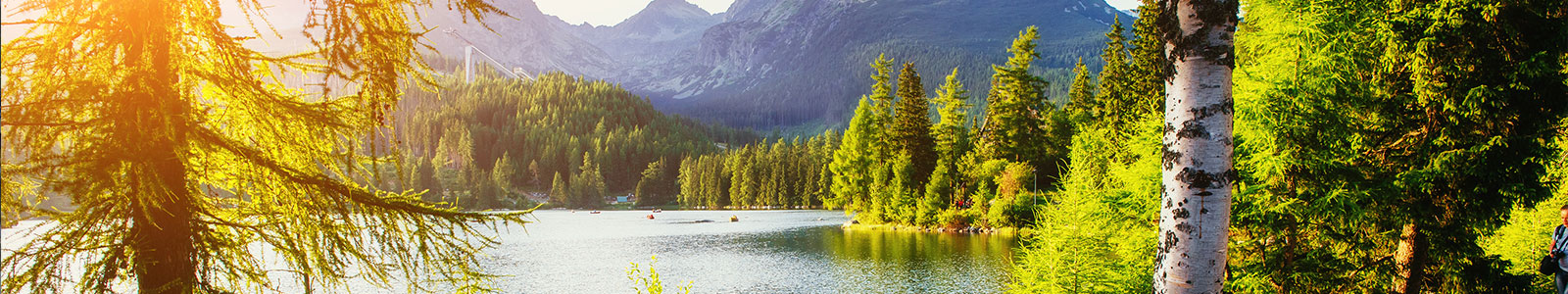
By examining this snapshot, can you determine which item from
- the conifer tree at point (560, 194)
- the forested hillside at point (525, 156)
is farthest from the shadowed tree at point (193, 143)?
the conifer tree at point (560, 194)

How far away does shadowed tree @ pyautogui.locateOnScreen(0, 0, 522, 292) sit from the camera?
3906 millimetres

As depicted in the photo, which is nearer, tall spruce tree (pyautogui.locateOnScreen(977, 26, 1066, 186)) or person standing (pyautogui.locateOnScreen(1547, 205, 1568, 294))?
person standing (pyautogui.locateOnScreen(1547, 205, 1568, 294))

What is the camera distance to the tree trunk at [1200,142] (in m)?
4.99

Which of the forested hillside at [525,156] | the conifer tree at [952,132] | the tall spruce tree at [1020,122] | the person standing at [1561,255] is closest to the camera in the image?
the person standing at [1561,255]

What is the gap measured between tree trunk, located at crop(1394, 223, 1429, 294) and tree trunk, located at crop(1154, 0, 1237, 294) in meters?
7.34

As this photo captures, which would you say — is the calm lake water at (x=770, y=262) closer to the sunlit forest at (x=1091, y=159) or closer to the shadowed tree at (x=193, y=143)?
the sunlit forest at (x=1091, y=159)

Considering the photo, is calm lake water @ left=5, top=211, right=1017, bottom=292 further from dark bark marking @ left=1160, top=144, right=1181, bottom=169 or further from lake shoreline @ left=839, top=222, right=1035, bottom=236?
dark bark marking @ left=1160, top=144, right=1181, bottom=169

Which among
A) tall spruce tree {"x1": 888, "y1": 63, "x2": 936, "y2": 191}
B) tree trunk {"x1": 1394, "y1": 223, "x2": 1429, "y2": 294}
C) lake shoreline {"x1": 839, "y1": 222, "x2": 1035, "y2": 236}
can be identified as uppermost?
tall spruce tree {"x1": 888, "y1": 63, "x2": 936, "y2": 191}

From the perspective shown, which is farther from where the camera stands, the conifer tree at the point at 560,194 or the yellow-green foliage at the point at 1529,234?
the conifer tree at the point at 560,194

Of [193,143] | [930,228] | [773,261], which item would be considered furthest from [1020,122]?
[193,143]

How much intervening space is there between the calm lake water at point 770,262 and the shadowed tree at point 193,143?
16929 mm

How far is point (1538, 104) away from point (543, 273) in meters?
30.9

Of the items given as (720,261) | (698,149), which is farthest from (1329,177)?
(698,149)

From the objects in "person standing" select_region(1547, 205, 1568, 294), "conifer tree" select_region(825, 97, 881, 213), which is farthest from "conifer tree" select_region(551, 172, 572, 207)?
"person standing" select_region(1547, 205, 1568, 294)
